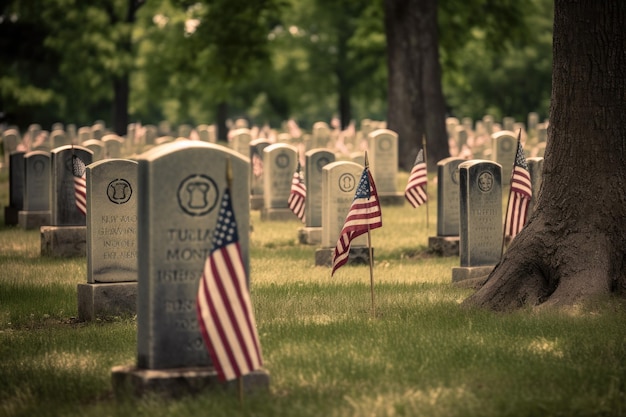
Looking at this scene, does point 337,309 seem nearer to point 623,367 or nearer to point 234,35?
point 623,367

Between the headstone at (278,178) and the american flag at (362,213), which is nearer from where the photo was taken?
the american flag at (362,213)

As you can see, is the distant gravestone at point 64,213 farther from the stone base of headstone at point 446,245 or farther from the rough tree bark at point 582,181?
the rough tree bark at point 582,181

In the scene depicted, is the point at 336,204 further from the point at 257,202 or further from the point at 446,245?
the point at 257,202

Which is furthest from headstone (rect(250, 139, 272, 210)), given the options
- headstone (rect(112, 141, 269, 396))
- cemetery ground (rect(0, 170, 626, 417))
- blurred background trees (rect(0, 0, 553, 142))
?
headstone (rect(112, 141, 269, 396))

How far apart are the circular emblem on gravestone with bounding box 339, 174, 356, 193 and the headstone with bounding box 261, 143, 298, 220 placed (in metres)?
5.82

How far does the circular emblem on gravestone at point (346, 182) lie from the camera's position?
1755cm

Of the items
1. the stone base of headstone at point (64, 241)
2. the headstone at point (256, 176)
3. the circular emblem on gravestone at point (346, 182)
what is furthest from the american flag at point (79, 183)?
the headstone at point (256, 176)

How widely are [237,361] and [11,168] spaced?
17173 millimetres

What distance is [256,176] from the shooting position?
88.5 ft

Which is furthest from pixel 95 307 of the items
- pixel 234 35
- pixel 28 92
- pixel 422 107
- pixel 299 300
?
pixel 28 92

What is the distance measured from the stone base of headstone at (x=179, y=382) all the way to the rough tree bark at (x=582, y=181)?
4.09m

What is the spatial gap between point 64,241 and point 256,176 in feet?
30.2

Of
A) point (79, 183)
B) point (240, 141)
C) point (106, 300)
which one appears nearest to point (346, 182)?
point (79, 183)

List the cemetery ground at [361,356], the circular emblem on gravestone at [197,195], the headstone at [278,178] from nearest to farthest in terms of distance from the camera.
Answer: the cemetery ground at [361,356], the circular emblem on gravestone at [197,195], the headstone at [278,178]
